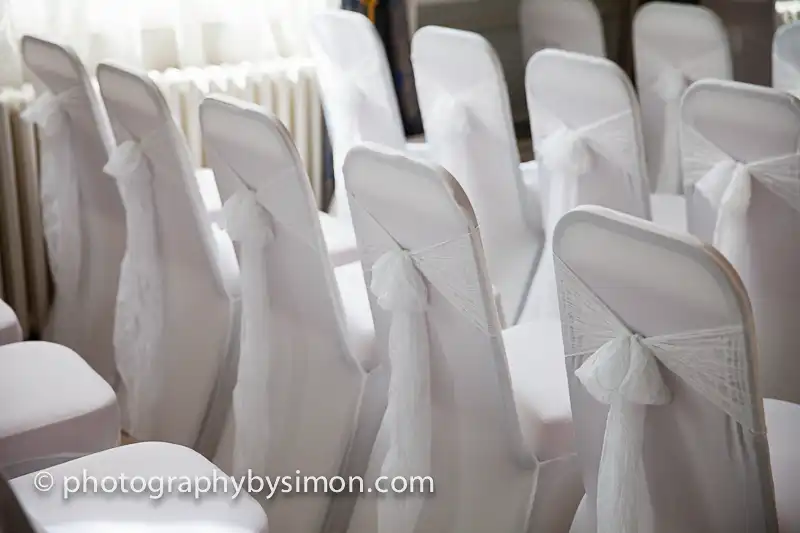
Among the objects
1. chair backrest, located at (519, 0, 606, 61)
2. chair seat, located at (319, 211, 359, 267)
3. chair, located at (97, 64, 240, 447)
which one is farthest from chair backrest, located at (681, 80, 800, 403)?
chair backrest, located at (519, 0, 606, 61)

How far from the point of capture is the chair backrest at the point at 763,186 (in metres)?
2.04

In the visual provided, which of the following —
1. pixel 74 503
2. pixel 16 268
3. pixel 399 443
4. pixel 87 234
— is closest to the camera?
pixel 74 503

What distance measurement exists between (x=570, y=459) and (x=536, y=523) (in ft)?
0.44

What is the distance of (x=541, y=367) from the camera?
82.7 inches

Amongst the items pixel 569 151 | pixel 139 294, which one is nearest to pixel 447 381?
pixel 569 151

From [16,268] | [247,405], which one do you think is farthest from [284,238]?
[16,268]

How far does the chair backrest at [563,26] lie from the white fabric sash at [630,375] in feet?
8.11

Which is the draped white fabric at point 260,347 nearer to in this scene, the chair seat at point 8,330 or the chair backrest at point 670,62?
the chair seat at point 8,330

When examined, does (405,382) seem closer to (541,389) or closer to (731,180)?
(541,389)

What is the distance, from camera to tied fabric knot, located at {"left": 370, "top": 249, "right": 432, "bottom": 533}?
5.85 feet

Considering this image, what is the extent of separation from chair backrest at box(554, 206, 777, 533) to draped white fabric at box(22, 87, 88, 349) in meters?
1.67

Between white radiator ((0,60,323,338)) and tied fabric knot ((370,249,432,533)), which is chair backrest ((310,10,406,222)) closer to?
white radiator ((0,60,323,338))

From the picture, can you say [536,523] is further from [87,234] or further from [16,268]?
[16,268]

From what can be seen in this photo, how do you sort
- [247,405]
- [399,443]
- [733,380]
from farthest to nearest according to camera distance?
1. [247,405]
2. [399,443]
3. [733,380]
